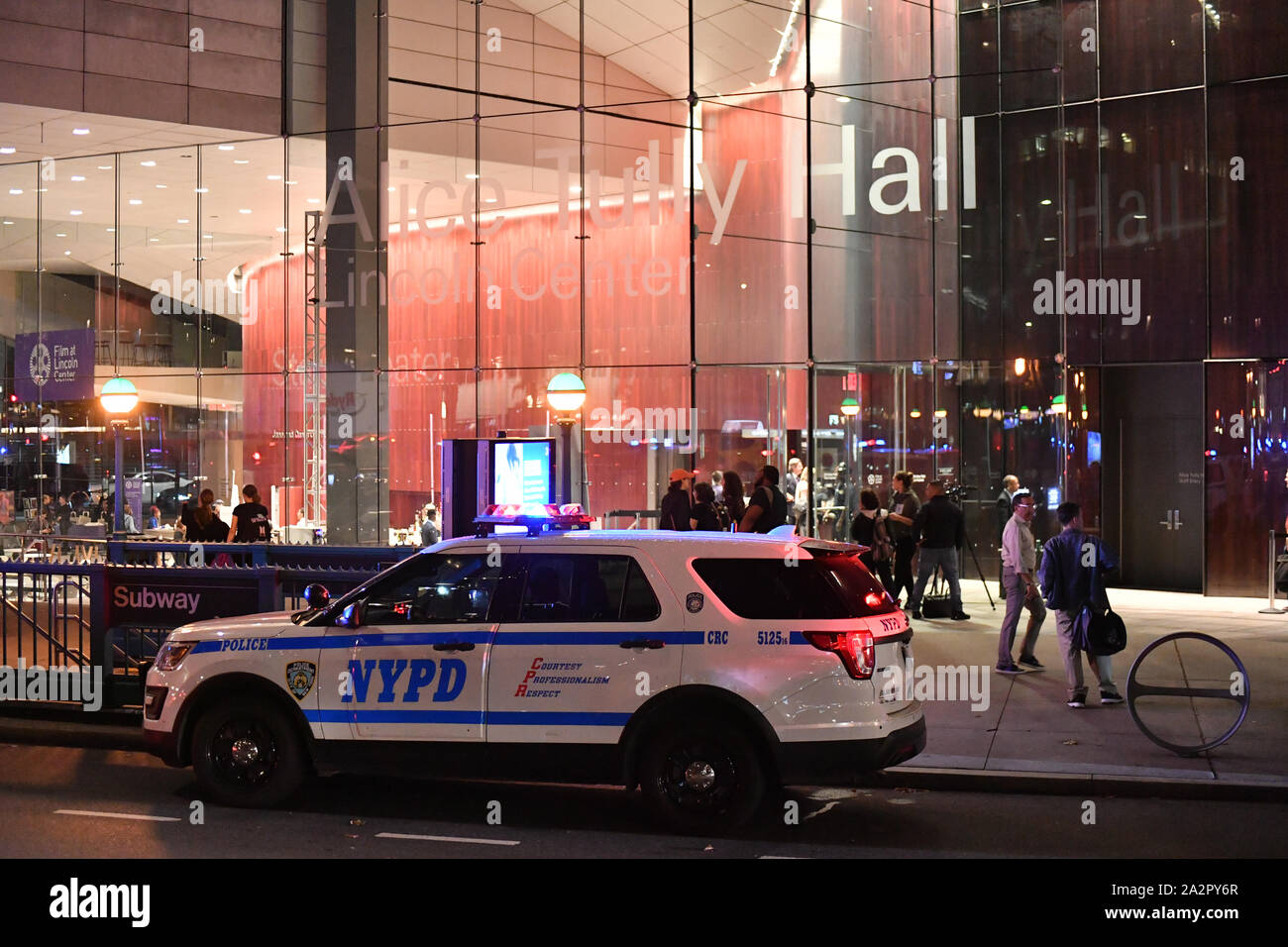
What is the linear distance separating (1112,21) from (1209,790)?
16.2 m

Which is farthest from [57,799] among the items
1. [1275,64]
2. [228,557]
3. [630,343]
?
[1275,64]

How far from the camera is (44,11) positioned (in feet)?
72.2

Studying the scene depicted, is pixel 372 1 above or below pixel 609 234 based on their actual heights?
above

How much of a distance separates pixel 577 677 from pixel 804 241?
1475 centimetres

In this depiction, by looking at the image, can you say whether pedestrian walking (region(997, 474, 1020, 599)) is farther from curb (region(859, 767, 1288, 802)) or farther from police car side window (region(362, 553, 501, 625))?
police car side window (region(362, 553, 501, 625))

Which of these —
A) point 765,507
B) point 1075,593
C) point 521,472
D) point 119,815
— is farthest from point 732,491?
point 119,815

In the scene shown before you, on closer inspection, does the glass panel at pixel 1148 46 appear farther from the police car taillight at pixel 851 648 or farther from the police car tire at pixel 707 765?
the police car tire at pixel 707 765

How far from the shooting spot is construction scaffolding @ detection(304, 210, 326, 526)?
2428 cm

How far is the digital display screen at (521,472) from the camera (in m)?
13.8

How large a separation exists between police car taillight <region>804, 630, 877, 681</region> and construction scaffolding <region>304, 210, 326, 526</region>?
60.0 ft

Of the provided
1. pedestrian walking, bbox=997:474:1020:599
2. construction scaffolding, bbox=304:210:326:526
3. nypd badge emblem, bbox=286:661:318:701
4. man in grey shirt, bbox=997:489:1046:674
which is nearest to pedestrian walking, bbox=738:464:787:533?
man in grey shirt, bbox=997:489:1046:674

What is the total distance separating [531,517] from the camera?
1210 cm
